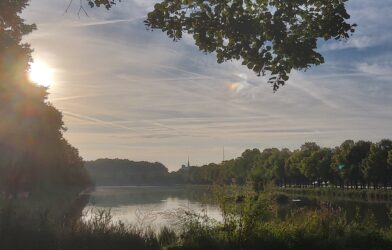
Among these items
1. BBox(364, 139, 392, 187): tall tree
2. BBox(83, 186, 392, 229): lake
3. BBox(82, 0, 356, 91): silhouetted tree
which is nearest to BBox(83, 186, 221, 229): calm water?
BBox(83, 186, 392, 229): lake

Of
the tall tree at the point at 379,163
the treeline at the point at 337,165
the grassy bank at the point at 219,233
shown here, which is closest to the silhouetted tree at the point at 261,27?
the grassy bank at the point at 219,233

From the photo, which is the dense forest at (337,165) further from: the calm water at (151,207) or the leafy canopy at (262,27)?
the leafy canopy at (262,27)

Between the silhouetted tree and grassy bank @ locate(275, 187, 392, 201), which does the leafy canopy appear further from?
grassy bank @ locate(275, 187, 392, 201)

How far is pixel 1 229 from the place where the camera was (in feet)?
42.0

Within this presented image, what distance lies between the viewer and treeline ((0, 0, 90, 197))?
30.6 meters

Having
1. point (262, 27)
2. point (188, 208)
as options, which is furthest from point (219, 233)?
point (262, 27)

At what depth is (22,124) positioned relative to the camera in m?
45.0

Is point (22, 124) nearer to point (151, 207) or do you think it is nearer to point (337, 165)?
point (151, 207)

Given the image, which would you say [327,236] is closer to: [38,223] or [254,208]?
[254,208]

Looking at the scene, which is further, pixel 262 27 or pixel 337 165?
pixel 337 165

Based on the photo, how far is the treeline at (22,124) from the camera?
30.6m

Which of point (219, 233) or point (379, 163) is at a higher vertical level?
point (379, 163)

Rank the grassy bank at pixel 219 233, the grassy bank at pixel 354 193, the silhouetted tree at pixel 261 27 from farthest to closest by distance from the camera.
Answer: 1. the grassy bank at pixel 354 193
2. the grassy bank at pixel 219 233
3. the silhouetted tree at pixel 261 27

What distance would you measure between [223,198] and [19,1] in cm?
1680
